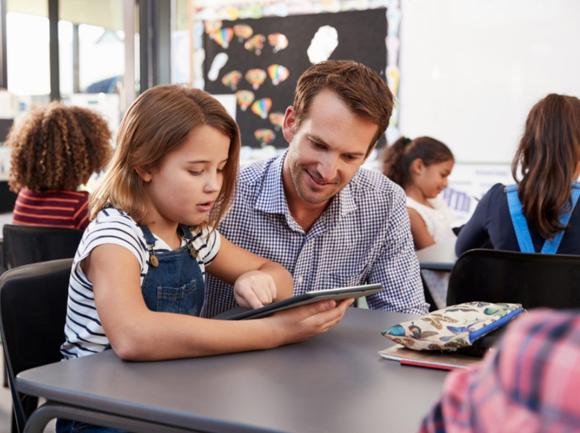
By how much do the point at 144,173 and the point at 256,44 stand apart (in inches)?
141

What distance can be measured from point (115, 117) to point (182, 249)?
3345 mm

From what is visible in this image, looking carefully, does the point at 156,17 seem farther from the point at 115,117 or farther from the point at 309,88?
the point at 309,88

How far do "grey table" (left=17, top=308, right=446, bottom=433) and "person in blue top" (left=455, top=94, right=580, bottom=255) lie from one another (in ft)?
4.33

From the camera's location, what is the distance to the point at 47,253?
2535 mm

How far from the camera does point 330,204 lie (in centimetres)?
191

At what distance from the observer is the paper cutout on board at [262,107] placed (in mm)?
4926

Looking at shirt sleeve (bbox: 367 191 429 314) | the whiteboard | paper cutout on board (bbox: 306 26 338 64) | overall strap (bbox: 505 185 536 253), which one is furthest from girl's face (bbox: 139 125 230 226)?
paper cutout on board (bbox: 306 26 338 64)

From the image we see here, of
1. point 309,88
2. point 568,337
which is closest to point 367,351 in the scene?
point 309,88

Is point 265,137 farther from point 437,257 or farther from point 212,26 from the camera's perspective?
point 437,257

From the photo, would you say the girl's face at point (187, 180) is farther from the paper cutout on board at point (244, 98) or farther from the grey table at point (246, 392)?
the paper cutout on board at point (244, 98)

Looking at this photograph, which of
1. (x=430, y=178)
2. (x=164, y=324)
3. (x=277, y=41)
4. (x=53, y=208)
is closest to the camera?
(x=164, y=324)

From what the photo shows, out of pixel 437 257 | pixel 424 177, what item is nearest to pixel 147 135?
pixel 437 257

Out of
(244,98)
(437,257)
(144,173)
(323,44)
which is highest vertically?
(323,44)

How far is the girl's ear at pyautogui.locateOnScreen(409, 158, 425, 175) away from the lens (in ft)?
12.4
